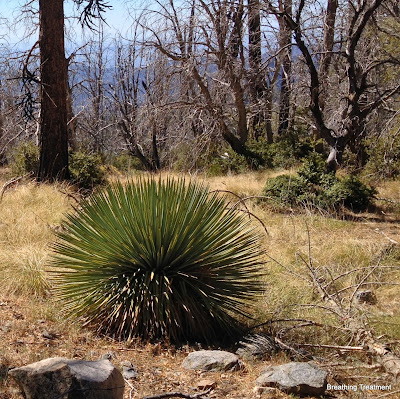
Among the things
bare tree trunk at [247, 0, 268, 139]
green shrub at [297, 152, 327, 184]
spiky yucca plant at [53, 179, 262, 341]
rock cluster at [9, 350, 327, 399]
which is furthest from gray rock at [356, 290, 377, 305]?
bare tree trunk at [247, 0, 268, 139]

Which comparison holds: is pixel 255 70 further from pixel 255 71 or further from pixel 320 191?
pixel 320 191

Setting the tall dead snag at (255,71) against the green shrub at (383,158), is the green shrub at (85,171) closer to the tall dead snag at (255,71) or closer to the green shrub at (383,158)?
the tall dead snag at (255,71)

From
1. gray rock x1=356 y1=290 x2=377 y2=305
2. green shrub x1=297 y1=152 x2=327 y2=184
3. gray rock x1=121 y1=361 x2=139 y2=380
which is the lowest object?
gray rock x1=356 y1=290 x2=377 y2=305

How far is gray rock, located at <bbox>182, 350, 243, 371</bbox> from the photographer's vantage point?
4.20 m

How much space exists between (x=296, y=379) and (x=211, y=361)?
0.68m

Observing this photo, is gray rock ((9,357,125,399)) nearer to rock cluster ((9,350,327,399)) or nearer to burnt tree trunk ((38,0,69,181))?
rock cluster ((9,350,327,399))

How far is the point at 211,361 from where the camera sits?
423 centimetres

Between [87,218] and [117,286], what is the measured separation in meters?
0.68

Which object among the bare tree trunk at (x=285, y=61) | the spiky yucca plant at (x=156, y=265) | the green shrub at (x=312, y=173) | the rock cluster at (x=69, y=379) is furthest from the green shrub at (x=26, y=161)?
the rock cluster at (x=69, y=379)

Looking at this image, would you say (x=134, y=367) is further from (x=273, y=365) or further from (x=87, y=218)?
(x=87, y=218)

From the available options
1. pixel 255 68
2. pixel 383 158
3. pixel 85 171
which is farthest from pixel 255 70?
pixel 85 171

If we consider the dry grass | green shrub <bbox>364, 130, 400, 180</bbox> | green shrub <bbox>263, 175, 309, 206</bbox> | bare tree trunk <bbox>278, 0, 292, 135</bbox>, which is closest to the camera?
the dry grass

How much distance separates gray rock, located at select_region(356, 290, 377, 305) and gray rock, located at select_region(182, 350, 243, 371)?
2590 mm

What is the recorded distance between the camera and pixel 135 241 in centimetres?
479
